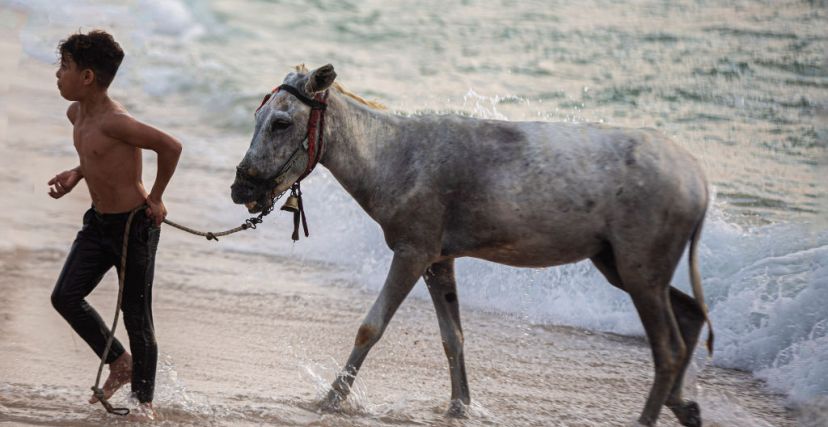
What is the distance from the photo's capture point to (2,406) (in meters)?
5.36

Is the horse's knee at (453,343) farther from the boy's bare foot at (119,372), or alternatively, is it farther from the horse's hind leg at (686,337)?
the boy's bare foot at (119,372)

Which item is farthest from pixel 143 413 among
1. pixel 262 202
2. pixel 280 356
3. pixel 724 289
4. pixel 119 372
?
pixel 724 289

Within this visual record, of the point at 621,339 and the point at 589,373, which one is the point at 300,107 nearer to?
the point at 589,373

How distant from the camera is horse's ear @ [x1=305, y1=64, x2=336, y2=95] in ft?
17.3

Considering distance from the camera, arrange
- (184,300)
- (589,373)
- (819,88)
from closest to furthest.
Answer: (589,373), (184,300), (819,88)

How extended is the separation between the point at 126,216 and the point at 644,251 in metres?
2.36

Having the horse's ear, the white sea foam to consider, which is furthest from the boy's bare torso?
the white sea foam

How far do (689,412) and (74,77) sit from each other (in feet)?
Result: 10.9

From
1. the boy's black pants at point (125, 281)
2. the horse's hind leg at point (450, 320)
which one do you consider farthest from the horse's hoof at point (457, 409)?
the boy's black pants at point (125, 281)

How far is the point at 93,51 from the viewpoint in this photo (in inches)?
197

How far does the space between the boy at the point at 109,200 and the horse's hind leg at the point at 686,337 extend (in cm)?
252

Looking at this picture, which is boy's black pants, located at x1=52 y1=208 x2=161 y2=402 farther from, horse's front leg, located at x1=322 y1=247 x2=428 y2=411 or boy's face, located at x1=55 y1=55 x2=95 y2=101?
horse's front leg, located at x1=322 y1=247 x2=428 y2=411

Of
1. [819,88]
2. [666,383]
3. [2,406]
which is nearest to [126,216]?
[2,406]

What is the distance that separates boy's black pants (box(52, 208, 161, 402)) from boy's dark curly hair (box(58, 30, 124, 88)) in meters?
0.65
